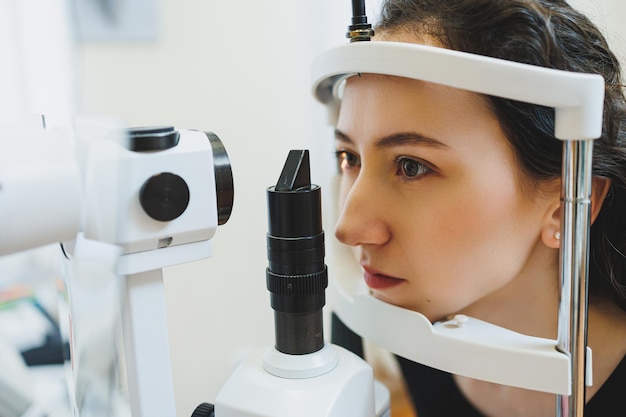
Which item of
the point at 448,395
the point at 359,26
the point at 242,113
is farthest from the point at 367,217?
the point at 242,113

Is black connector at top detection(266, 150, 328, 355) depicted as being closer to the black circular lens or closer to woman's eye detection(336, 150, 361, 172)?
the black circular lens

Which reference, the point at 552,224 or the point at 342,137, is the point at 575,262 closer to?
the point at 552,224

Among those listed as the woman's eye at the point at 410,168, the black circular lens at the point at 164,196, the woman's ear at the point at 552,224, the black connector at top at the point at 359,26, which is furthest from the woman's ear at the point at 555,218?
the black circular lens at the point at 164,196

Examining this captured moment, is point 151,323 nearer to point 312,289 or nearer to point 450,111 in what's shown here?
point 312,289

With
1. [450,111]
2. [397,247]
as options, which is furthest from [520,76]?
[397,247]

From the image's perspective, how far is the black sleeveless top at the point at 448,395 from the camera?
75cm

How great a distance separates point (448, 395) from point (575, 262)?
1.47 ft

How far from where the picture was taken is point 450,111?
2.05ft

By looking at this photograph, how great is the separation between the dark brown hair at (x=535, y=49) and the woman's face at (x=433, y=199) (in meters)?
0.02

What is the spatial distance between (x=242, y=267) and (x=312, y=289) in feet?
2.10

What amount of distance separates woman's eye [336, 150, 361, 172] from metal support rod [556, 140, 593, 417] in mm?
291

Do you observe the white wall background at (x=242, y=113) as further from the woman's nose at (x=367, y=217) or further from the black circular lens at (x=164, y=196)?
the black circular lens at (x=164, y=196)

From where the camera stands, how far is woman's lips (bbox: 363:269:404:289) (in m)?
0.69

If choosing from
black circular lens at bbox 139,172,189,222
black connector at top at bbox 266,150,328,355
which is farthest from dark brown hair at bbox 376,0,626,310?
black circular lens at bbox 139,172,189,222
